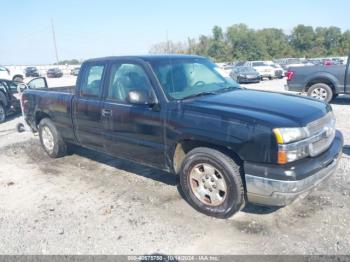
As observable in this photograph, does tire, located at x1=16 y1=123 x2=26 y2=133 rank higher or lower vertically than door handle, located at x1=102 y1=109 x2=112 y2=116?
lower

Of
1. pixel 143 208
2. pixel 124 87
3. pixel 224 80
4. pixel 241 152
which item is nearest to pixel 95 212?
pixel 143 208

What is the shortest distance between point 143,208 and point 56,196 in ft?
4.60

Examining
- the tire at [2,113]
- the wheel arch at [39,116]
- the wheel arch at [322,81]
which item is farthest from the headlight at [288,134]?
Result: the tire at [2,113]

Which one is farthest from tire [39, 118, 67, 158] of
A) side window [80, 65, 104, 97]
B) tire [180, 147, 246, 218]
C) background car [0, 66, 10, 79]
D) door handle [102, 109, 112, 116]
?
background car [0, 66, 10, 79]

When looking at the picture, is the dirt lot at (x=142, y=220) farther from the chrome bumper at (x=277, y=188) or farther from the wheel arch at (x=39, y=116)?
the wheel arch at (x=39, y=116)

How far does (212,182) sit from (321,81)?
9043 millimetres

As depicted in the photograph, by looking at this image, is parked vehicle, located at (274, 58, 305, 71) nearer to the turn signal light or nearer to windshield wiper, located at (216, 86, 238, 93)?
windshield wiper, located at (216, 86, 238, 93)

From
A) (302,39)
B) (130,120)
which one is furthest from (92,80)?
(302,39)

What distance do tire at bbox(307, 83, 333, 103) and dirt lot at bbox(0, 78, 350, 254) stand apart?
6.12 metres

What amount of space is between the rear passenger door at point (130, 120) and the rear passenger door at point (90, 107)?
183mm

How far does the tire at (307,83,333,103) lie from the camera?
11148 millimetres

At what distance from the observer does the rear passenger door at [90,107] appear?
503 centimetres

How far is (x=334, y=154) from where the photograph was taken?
3.88 meters

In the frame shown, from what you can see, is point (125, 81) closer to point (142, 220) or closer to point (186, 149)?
point (186, 149)
